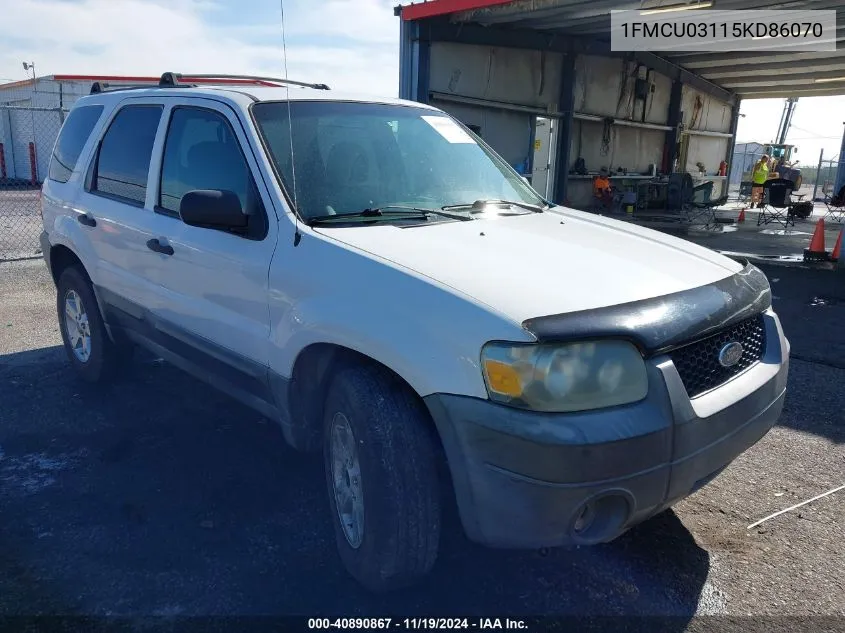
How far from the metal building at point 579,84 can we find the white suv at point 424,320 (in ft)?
30.4

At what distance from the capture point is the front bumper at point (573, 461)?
2.03m

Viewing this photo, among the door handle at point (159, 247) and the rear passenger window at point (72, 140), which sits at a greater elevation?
the rear passenger window at point (72, 140)

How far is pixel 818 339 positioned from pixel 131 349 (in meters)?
5.93

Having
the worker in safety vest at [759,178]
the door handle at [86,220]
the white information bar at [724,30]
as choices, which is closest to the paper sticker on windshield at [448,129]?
the door handle at [86,220]

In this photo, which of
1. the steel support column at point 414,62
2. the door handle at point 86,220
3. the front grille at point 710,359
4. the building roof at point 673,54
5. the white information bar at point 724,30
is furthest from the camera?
the white information bar at point 724,30

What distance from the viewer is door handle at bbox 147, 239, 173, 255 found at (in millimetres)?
3430

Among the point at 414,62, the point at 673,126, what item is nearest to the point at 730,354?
the point at 414,62

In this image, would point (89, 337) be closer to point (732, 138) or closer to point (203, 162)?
point (203, 162)

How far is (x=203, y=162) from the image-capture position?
134 inches

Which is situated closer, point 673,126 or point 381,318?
point 381,318

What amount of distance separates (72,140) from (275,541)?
3341 millimetres

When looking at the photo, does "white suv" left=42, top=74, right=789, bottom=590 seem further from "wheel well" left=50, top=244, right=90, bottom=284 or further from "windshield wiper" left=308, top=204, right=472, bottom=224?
"wheel well" left=50, top=244, right=90, bottom=284

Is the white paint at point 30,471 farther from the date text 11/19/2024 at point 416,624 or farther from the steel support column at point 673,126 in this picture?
the steel support column at point 673,126

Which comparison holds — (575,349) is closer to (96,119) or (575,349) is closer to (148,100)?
(148,100)
